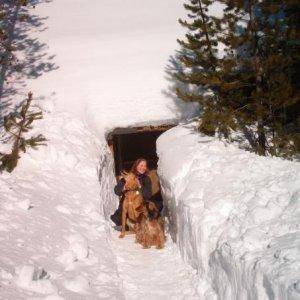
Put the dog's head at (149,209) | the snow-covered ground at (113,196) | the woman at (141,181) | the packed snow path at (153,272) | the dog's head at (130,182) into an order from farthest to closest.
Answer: the woman at (141,181)
the dog's head at (130,182)
the dog's head at (149,209)
the packed snow path at (153,272)
the snow-covered ground at (113,196)

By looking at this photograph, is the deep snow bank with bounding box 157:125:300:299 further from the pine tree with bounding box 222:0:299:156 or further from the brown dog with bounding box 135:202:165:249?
the pine tree with bounding box 222:0:299:156

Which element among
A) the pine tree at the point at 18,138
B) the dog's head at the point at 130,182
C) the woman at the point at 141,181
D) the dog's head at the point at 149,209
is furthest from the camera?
the woman at the point at 141,181

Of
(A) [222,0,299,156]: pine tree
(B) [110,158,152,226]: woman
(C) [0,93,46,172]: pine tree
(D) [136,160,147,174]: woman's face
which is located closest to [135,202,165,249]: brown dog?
(B) [110,158,152,226]: woman

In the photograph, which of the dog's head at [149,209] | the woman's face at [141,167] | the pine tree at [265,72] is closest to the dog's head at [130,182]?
the woman's face at [141,167]

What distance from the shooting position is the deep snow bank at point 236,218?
15.4ft

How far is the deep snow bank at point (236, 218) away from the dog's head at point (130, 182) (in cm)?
73

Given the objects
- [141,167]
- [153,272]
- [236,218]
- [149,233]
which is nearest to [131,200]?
[141,167]

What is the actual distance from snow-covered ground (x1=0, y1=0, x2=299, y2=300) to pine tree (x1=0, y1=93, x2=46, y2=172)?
0.88ft

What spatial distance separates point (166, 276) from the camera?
283 inches

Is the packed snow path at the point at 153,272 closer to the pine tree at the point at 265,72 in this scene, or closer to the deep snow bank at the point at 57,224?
the deep snow bank at the point at 57,224

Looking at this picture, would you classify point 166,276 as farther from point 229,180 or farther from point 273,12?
point 273,12

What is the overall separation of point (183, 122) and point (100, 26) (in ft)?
20.4

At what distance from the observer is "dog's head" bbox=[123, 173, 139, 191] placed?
980 cm

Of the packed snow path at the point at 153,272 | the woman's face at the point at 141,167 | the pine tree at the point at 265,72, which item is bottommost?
the packed snow path at the point at 153,272
